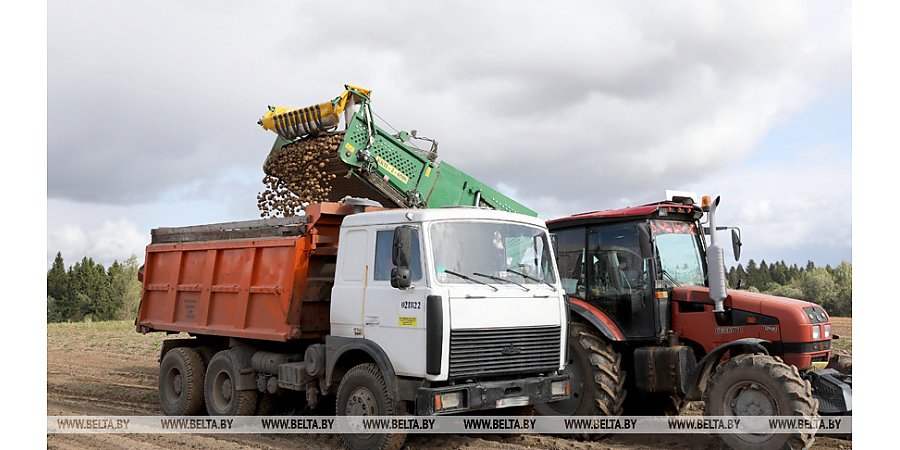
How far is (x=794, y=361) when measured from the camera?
706 centimetres

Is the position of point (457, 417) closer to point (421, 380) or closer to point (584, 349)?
point (421, 380)

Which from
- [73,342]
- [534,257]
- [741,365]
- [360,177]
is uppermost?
[360,177]

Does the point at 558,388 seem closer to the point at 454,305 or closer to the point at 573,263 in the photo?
the point at 454,305

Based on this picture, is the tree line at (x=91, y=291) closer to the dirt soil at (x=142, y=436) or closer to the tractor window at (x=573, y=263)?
the dirt soil at (x=142, y=436)

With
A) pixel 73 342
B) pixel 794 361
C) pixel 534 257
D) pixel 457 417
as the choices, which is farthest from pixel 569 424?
pixel 73 342

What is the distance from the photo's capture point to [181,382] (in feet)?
32.5

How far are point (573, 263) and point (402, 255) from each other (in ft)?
9.52

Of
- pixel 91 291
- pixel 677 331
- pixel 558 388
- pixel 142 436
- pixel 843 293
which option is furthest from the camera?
pixel 91 291

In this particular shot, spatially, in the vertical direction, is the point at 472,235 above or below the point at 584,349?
above

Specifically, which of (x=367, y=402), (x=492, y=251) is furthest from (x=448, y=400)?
(x=492, y=251)

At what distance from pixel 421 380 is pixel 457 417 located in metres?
1.06

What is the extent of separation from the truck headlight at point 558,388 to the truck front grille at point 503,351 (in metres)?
0.17

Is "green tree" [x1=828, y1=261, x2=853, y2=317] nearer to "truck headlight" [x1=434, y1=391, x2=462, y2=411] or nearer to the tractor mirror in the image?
the tractor mirror

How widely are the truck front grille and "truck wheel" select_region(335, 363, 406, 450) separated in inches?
29.3
